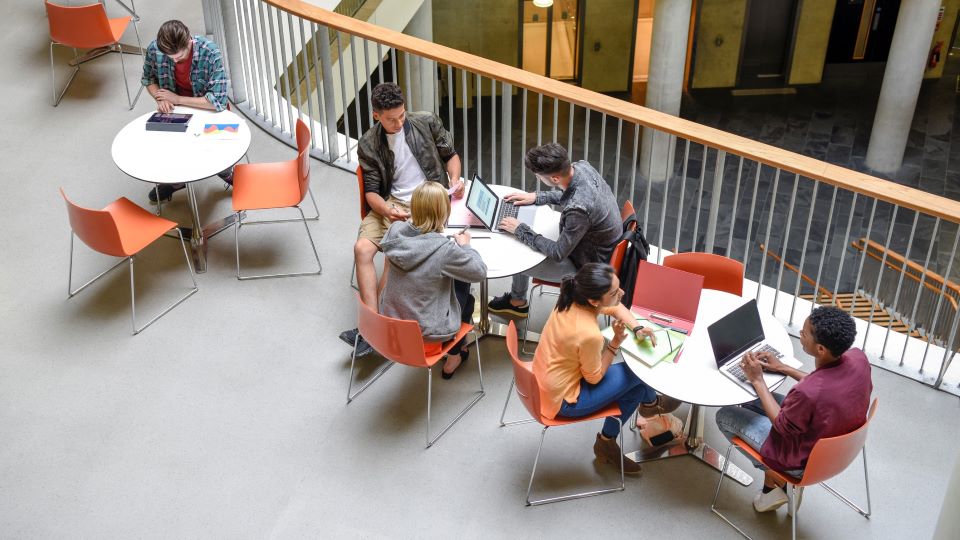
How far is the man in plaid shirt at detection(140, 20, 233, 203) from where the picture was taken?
579 cm

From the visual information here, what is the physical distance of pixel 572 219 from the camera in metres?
4.48

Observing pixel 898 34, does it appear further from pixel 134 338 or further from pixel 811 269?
pixel 134 338

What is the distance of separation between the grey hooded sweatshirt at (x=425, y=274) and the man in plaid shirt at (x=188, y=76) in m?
2.22

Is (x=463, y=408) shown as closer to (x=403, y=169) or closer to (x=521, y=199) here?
(x=521, y=199)

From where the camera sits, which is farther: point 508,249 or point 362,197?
point 362,197

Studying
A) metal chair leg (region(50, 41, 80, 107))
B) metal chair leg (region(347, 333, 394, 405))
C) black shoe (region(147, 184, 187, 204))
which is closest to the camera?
metal chair leg (region(347, 333, 394, 405))

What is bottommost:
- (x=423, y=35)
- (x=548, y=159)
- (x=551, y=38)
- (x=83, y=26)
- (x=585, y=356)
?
(x=551, y=38)

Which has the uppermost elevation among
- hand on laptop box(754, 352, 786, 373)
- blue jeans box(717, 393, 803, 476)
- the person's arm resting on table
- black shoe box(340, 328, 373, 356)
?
the person's arm resting on table

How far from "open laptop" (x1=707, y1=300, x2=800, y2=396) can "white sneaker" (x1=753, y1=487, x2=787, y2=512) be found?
566 millimetres

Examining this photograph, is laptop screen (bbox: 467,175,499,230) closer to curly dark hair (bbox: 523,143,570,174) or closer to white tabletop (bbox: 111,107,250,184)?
curly dark hair (bbox: 523,143,570,174)

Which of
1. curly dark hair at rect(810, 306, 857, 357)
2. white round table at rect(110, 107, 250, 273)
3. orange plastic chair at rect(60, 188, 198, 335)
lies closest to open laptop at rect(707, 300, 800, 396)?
curly dark hair at rect(810, 306, 857, 357)

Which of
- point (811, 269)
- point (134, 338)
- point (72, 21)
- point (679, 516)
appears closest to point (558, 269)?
point (679, 516)

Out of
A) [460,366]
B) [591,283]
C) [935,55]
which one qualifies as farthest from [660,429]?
[935,55]

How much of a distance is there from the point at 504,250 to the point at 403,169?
90cm
